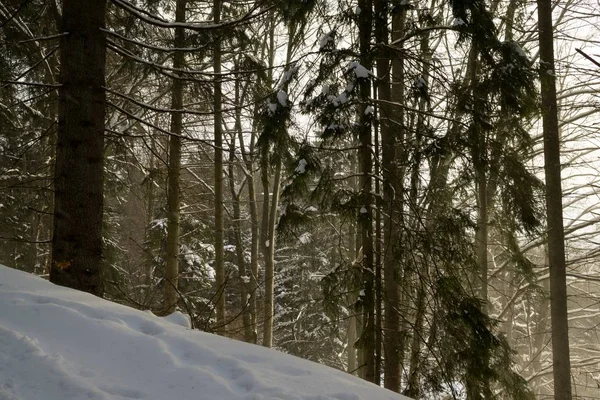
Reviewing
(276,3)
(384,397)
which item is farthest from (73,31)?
(384,397)

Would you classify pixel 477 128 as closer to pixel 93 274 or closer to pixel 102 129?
pixel 102 129

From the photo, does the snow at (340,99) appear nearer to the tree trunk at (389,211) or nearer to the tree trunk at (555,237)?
the tree trunk at (389,211)

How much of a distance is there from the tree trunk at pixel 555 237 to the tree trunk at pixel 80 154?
6.14 m

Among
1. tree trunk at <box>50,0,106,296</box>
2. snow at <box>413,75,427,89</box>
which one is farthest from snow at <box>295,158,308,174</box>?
tree trunk at <box>50,0,106,296</box>

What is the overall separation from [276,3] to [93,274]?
11.1 feet

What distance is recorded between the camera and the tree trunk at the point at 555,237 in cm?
722

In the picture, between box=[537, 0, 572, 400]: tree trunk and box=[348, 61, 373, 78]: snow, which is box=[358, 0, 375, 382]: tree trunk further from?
box=[537, 0, 572, 400]: tree trunk

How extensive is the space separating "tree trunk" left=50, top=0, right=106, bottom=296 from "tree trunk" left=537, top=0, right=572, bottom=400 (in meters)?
6.14

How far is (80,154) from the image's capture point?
4.20m

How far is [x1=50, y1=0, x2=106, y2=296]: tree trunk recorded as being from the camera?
4137 mm

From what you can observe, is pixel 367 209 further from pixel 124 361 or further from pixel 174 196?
pixel 174 196

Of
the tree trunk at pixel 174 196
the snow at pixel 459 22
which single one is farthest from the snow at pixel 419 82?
the tree trunk at pixel 174 196

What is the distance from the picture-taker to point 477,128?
205 inches

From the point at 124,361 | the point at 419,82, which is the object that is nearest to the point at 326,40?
the point at 419,82
